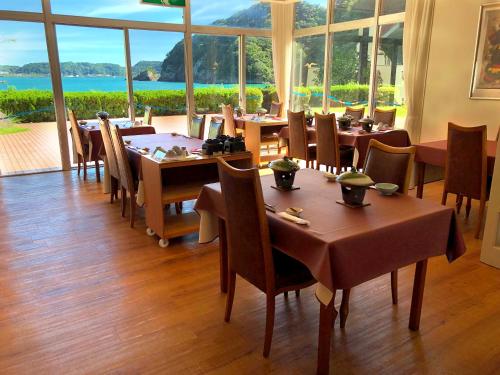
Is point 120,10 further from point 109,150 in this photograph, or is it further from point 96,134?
point 109,150

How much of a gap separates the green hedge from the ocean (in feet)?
0.22

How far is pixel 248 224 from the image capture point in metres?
1.86

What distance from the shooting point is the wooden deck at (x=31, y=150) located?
19.3ft

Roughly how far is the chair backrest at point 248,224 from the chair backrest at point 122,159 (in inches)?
71.0

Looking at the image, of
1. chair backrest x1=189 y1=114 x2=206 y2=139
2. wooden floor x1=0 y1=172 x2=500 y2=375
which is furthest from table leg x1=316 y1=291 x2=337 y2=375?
chair backrest x1=189 y1=114 x2=206 y2=139

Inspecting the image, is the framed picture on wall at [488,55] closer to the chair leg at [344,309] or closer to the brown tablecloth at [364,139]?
the brown tablecloth at [364,139]

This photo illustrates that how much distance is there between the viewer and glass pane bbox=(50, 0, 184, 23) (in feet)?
19.0

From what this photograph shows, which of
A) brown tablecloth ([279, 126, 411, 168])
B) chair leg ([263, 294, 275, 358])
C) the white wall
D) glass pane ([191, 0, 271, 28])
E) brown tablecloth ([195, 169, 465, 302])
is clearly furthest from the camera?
glass pane ([191, 0, 271, 28])

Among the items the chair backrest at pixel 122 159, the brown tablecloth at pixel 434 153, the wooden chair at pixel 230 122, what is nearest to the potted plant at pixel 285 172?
the chair backrest at pixel 122 159

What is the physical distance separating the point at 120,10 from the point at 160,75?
44.8 inches

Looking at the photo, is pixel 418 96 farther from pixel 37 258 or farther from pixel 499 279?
pixel 37 258

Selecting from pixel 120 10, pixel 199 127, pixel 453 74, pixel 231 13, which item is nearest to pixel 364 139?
pixel 453 74

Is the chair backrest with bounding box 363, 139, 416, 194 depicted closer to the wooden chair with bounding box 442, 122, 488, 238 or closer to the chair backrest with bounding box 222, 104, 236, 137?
the wooden chair with bounding box 442, 122, 488, 238

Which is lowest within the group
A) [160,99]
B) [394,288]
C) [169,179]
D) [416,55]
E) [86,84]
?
[394,288]
